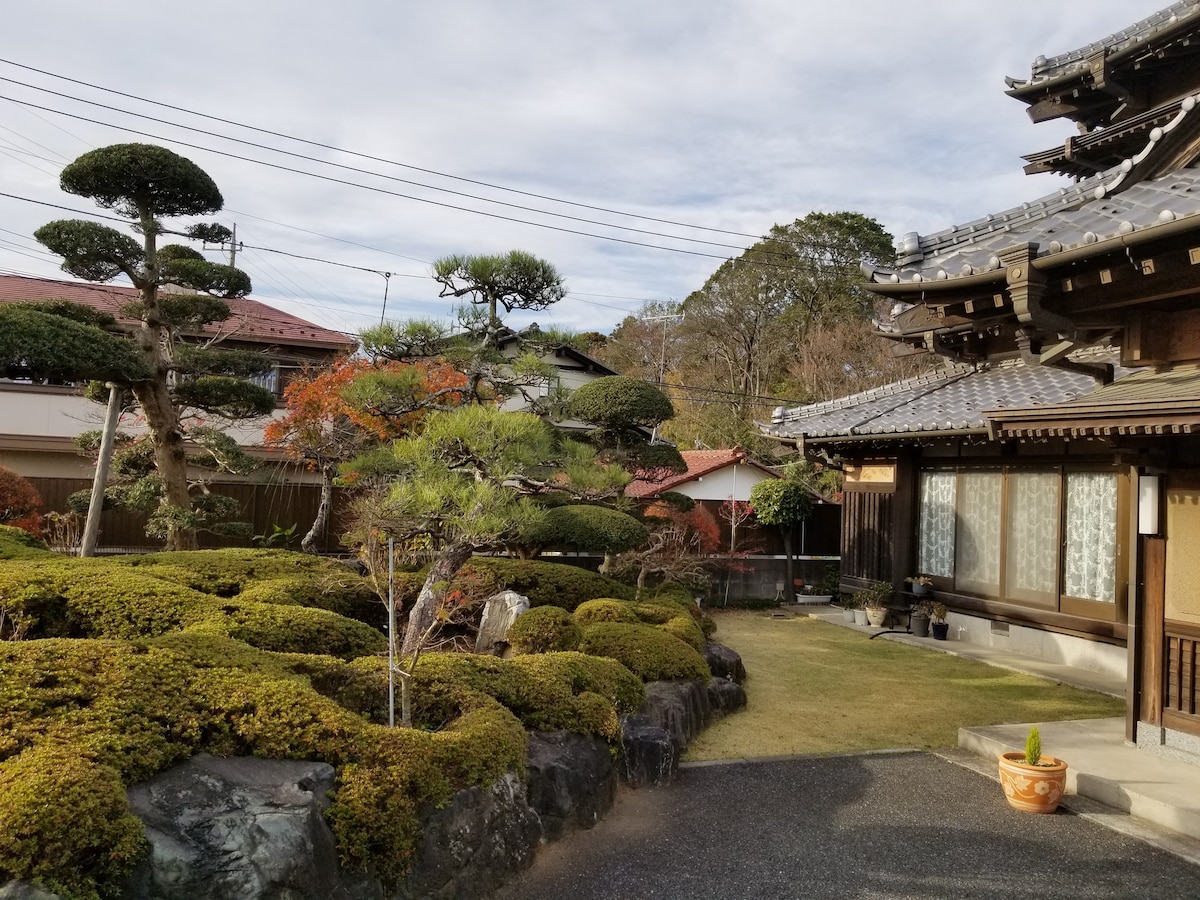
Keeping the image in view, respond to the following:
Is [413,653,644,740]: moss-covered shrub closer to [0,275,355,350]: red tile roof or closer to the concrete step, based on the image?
the concrete step

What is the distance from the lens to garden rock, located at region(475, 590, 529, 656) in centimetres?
704

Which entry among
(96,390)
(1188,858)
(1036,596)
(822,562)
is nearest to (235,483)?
(96,390)

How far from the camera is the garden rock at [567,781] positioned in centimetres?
436

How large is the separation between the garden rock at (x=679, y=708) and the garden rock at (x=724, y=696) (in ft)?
0.47

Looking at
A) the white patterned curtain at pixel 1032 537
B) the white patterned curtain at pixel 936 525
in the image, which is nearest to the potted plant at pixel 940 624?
the white patterned curtain at pixel 936 525

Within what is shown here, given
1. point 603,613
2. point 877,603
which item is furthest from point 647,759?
point 877,603

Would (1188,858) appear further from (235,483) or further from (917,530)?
(235,483)

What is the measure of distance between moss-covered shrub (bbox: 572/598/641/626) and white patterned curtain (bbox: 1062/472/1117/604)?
210 inches

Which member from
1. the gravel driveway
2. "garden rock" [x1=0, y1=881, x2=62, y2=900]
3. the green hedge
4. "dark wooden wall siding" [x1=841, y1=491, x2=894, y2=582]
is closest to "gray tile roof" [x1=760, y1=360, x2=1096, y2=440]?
"dark wooden wall siding" [x1=841, y1=491, x2=894, y2=582]

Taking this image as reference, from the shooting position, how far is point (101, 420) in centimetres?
1414

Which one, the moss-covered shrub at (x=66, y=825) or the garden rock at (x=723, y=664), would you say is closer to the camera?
the moss-covered shrub at (x=66, y=825)

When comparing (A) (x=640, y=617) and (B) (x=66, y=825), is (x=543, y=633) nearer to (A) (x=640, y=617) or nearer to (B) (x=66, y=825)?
(A) (x=640, y=617)

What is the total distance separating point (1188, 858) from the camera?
4.18 m

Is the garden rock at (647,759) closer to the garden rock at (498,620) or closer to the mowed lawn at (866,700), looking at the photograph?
the mowed lawn at (866,700)
